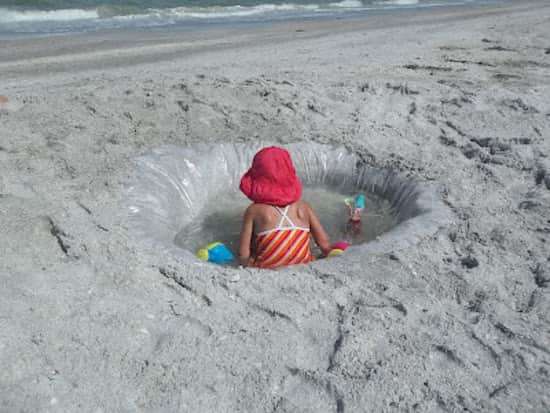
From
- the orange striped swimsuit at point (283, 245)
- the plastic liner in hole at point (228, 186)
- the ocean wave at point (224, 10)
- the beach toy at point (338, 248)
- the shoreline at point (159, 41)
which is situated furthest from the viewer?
the ocean wave at point (224, 10)

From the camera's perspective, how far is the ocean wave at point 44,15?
464 inches

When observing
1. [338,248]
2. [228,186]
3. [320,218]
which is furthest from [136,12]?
[338,248]

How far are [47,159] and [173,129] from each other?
95cm

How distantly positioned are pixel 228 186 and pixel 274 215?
0.93 m

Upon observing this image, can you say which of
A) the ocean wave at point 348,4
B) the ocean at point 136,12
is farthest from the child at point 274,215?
the ocean wave at point 348,4

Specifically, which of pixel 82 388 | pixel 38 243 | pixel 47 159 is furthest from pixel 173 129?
pixel 82 388

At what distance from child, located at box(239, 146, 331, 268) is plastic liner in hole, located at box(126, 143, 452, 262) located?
422 millimetres

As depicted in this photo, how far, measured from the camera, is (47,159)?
348 cm

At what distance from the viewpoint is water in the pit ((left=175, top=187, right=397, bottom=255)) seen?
144 inches

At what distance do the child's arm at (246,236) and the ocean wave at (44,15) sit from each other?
10.7 m

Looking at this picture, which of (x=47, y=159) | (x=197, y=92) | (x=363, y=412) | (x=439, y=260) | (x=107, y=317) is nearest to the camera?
(x=363, y=412)

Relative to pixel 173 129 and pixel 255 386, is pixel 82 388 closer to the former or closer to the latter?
pixel 255 386

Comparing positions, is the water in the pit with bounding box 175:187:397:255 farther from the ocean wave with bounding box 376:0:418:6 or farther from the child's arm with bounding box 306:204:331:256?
the ocean wave with bounding box 376:0:418:6

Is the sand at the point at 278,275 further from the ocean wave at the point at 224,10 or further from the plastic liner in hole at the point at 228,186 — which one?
the ocean wave at the point at 224,10
